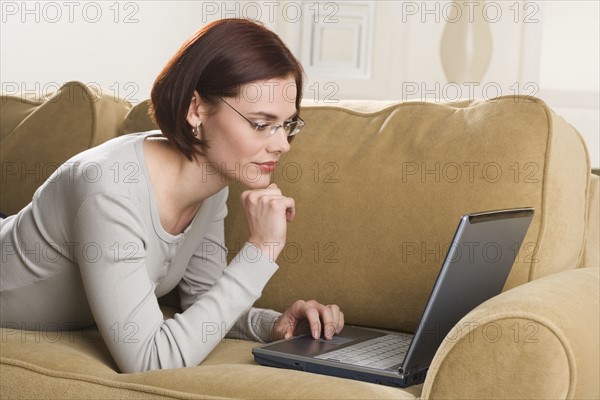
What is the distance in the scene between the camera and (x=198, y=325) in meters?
1.38

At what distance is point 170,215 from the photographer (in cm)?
151

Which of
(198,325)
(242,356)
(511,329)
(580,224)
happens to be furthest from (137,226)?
(580,224)

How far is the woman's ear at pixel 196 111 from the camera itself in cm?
147

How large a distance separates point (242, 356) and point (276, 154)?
1.17 feet

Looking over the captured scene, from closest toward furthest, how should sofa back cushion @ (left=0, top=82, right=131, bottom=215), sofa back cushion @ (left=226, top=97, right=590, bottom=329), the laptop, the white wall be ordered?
the laptop, sofa back cushion @ (left=226, top=97, right=590, bottom=329), sofa back cushion @ (left=0, top=82, right=131, bottom=215), the white wall

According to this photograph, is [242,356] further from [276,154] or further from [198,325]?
[276,154]

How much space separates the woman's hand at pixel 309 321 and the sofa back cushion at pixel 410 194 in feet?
0.45

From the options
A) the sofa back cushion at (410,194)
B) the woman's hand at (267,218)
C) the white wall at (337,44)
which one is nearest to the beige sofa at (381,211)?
the sofa back cushion at (410,194)

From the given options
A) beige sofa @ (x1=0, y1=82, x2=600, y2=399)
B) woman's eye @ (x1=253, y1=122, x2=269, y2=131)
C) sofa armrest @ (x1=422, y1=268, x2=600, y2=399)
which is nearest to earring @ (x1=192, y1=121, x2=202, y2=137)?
woman's eye @ (x1=253, y1=122, x2=269, y2=131)

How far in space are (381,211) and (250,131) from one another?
1.15 ft

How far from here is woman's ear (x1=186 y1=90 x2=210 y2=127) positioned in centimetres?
147

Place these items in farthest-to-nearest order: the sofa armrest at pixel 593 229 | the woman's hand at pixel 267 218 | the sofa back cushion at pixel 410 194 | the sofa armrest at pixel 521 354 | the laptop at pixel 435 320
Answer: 1. the sofa armrest at pixel 593 229
2. the sofa back cushion at pixel 410 194
3. the woman's hand at pixel 267 218
4. the laptop at pixel 435 320
5. the sofa armrest at pixel 521 354

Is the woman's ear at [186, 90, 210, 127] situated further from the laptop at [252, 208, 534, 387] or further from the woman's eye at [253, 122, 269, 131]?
the laptop at [252, 208, 534, 387]

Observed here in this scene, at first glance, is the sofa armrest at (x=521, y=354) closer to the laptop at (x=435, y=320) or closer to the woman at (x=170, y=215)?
the laptop at (x=435, y=320)
